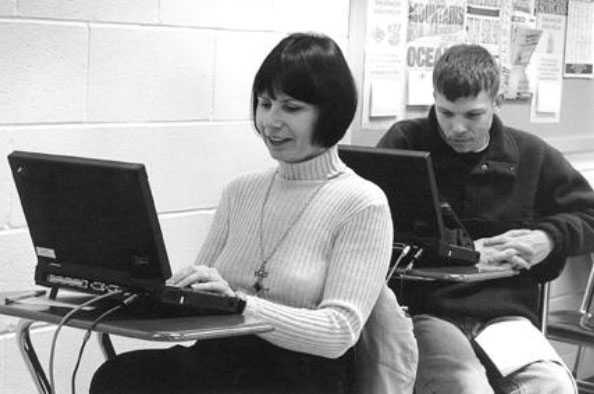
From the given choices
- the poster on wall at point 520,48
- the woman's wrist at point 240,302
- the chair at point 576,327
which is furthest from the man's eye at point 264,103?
the poster on wall at point 520,48

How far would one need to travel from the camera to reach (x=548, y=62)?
3.98m

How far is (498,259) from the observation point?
259 cm

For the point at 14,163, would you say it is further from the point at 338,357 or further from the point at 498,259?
the point at 498,259

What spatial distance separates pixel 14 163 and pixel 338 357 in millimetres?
662

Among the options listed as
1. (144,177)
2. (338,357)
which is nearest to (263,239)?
(338,357)

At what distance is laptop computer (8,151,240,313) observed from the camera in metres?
1.81

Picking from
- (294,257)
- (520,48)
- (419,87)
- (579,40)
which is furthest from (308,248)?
(579,40)

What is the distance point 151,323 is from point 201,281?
0.52ft

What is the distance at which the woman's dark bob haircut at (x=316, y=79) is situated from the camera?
2.08 meters

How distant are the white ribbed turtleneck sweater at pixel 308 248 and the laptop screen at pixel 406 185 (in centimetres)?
27

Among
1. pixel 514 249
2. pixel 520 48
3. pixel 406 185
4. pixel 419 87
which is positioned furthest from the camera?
pixel 520 48

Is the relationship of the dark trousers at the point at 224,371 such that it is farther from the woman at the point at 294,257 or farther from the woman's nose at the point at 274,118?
the woman's nose at the point at 274,118

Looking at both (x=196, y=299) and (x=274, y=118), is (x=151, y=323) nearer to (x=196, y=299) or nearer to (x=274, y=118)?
(x=196, y=299)

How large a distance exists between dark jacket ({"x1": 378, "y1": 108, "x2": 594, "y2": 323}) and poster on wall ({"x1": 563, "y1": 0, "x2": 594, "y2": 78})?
132 cm
